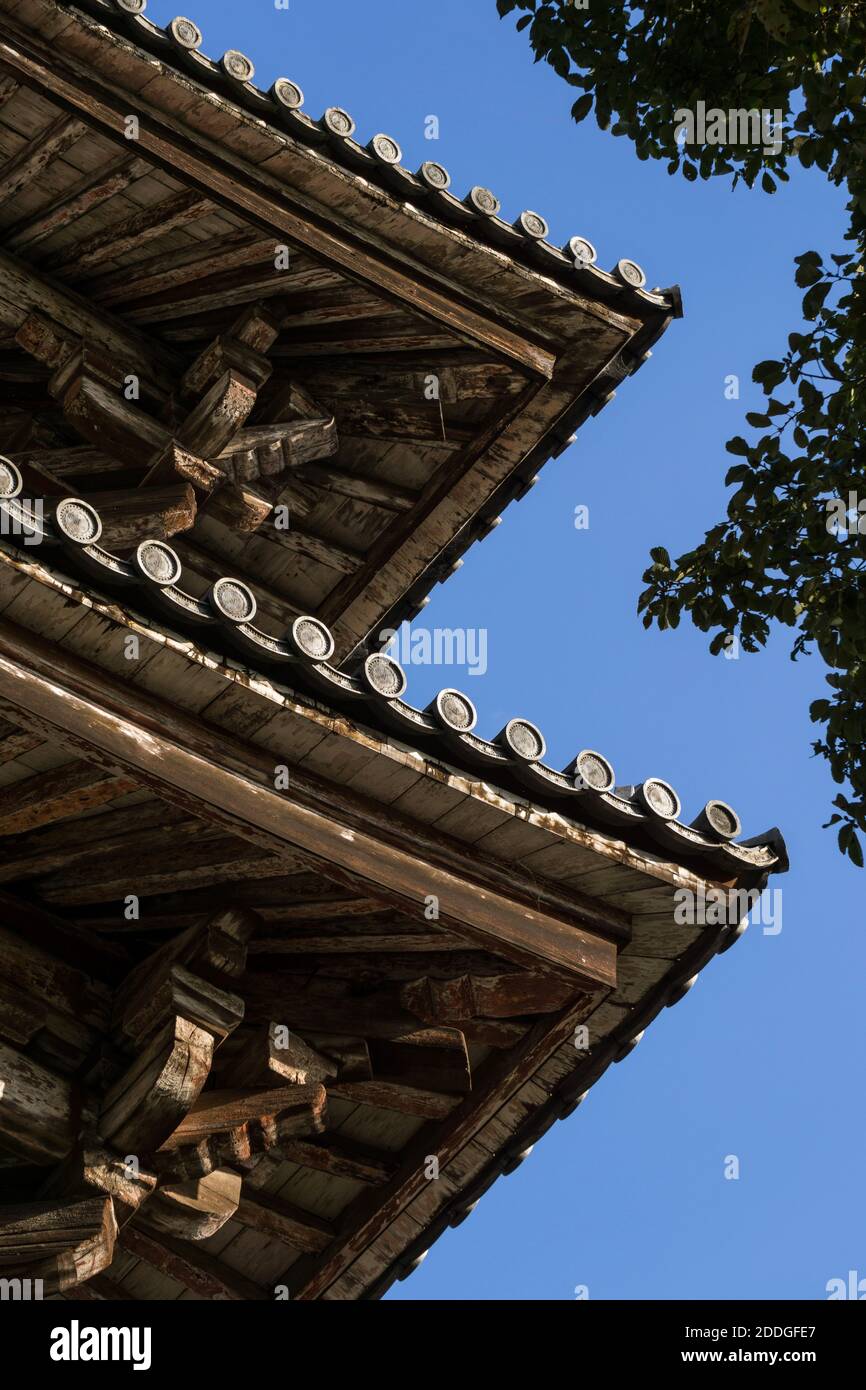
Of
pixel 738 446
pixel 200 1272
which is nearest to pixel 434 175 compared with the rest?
pixel 738 446

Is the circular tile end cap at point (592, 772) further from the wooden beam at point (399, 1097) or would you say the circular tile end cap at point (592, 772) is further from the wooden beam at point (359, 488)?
the wooden beam at point (359, 488)

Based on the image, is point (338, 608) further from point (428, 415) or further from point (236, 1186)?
point (236, 1186)

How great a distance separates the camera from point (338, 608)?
36.3 ft

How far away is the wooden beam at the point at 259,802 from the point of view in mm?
6344

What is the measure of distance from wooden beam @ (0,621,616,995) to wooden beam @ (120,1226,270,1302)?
2.66 m

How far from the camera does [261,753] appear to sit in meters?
6.80

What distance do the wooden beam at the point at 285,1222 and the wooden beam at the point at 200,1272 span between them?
42 centimetres

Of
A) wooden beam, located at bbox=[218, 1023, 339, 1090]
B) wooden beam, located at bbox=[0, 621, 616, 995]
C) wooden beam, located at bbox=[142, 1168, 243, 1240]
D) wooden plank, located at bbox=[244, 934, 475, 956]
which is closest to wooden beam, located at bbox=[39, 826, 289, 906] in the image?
wooden plank, located at bbox=[244, 934, 475, 956]

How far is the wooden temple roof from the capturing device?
22.1ft

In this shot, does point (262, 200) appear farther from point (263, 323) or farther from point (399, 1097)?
point (399, 1097)

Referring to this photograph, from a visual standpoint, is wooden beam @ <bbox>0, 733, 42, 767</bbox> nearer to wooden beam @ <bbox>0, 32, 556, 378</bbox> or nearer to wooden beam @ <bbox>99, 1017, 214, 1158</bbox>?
wooden beam @ <bbox>99, 1017, 214, 1158</bbox>

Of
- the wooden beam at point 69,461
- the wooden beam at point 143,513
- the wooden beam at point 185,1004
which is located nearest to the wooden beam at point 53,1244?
the wooden beam at point 185,1004

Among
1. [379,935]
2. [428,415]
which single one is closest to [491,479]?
[428,415]

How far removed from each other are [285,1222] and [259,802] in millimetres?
2767
